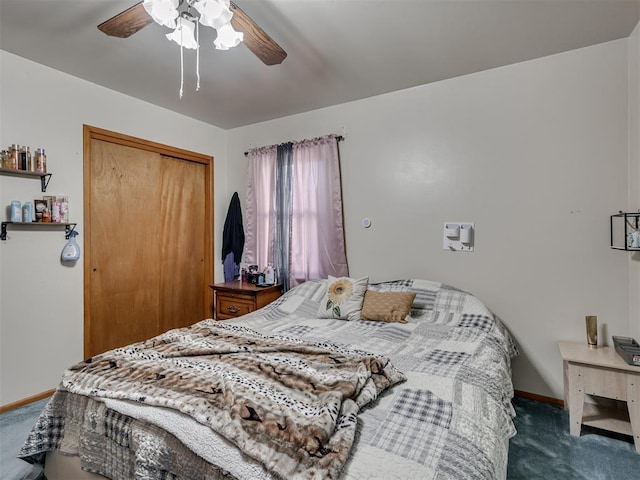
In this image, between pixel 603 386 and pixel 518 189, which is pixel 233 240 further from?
pixel 603 386

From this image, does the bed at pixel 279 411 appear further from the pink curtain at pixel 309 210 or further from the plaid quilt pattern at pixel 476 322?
the pink curtain at pixel 309 210

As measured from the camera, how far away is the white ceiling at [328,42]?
185cm

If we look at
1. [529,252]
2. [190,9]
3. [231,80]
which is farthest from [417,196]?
[190,9]

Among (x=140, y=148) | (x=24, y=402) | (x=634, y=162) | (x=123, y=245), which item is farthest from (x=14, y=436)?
(x=634, y=162)

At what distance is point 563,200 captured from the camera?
2334mm

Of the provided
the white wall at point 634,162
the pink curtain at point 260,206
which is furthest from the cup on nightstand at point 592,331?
the pink curtain at point 260,206

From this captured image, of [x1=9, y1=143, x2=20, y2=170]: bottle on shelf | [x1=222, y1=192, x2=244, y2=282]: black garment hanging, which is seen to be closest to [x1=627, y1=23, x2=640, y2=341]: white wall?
[x1=222, y1=192, x2=244, y2=282]: black garment hanging

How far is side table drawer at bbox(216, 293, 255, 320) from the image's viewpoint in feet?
10.4

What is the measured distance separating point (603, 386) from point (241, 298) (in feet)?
8.93

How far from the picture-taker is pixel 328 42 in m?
2.16

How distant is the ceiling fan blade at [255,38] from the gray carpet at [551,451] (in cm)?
246

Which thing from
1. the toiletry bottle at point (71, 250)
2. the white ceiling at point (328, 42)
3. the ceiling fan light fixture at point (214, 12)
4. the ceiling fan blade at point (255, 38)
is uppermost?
the white ceiling at point (328, 42)

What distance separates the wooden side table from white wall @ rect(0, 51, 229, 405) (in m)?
3.57

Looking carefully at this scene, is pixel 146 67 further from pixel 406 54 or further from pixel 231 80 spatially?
pixel 406 54
